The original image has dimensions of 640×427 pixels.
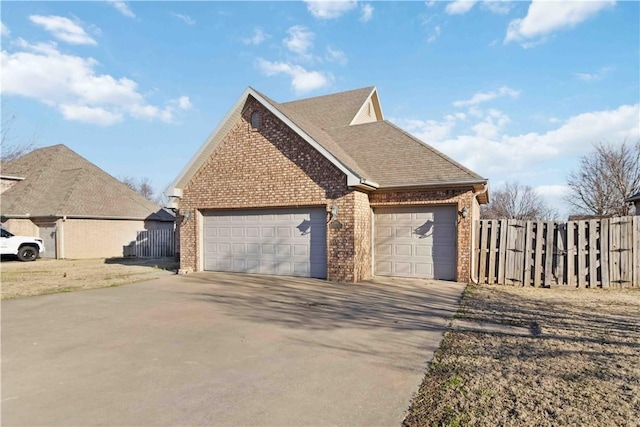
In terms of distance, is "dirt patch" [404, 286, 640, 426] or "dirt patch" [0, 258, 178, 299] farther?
"dirt patch" [0, 258, 178, 299]

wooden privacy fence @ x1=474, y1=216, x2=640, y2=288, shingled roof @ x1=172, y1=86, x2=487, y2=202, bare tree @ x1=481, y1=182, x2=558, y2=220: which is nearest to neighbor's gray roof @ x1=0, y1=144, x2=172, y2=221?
shingled roof @ x1=172, y1=86, x2=487, y2=202

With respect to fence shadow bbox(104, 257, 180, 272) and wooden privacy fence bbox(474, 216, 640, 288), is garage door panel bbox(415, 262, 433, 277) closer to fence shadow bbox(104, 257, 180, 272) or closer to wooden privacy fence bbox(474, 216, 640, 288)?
wooden privacy fence bbox(474, 216, 640, 288)

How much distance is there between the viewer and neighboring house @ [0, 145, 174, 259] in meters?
19.6

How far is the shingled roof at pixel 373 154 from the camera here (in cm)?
1030

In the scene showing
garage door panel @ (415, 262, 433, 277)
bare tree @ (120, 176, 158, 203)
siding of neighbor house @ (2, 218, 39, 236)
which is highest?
bare tree @ (120, 176, 158, 203)

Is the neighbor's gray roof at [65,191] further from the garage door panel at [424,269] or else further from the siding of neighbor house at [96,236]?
the garage door panel at [424,269]

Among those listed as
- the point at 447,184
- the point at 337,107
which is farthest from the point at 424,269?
the point at 337,107

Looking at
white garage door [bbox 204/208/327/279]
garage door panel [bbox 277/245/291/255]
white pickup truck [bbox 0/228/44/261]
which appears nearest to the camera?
white garage door [bbox 204/208/327/279]

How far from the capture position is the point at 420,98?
551 inches

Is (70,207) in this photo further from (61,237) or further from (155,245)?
(155,245)

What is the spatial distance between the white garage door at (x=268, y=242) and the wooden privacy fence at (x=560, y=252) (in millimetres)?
4840

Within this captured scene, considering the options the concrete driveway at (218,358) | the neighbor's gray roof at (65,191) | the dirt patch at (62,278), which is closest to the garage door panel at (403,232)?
the concrete driveway at (218,358)

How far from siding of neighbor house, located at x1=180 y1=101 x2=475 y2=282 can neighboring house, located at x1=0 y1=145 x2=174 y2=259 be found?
10826 millimetres

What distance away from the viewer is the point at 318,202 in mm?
10914
